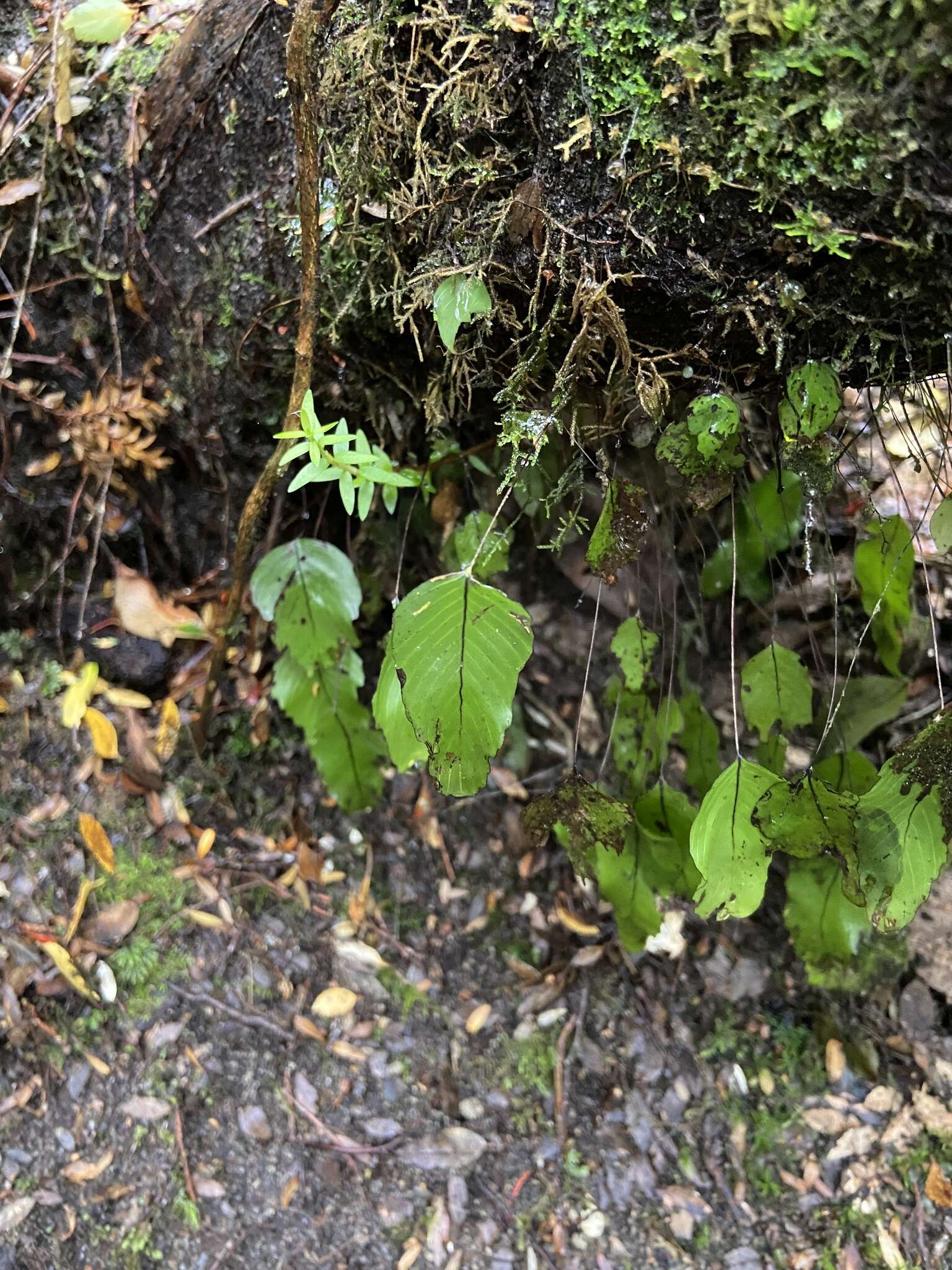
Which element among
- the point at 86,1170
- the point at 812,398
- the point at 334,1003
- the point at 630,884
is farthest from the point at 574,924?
the point at 812,398

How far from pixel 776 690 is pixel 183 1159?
1375 mm

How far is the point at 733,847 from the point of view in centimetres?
105

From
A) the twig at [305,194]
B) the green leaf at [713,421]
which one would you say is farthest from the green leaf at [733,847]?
the twig at [305,194]

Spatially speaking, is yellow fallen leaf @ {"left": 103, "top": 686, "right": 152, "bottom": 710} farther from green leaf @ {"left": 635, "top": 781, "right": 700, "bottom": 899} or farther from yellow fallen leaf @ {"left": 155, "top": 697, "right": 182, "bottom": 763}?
green leaf @ {"left": 635, "top": 781, "right": 700, "bottom": 899}

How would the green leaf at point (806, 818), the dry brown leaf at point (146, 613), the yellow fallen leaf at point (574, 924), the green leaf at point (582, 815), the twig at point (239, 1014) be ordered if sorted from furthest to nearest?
1. the yellow fallen leaf at point (574, 924)
2. the dry brown leaf at point (146, 613)
3. the twig at point (239, 1014)
4. the green leaf at point (582, 815)
5. the green leaf at point (806, 818)

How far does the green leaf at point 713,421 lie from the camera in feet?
3.18

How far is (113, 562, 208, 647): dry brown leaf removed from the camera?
5.32 ft

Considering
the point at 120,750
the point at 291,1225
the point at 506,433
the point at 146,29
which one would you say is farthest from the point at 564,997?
the point at 146,29

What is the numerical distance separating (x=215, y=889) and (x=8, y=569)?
2.62 feet

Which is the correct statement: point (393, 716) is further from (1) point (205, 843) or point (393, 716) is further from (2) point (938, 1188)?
(2) point (938, 1188)

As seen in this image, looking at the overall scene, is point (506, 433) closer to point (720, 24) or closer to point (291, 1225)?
point (720, 24)

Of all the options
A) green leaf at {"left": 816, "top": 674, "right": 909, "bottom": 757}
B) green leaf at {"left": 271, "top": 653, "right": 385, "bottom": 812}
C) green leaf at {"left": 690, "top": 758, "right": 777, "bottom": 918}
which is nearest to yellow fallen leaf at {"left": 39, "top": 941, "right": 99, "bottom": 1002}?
green leaf at {"left": 271, "top": 653, "right": 385, "bottom": 812}

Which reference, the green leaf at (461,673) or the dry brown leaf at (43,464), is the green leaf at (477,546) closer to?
the green leaf at (461,673)

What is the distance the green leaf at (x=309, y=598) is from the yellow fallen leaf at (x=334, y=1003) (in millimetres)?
733
